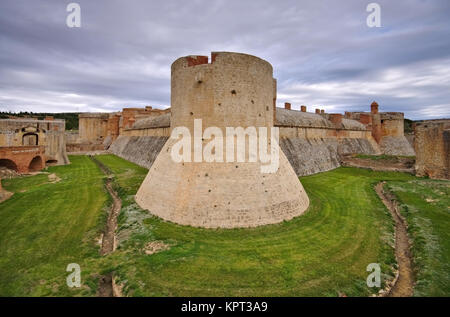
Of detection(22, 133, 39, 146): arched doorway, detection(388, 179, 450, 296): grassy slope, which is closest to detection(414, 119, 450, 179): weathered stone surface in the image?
detection(388, 179, 450, 296): grassy slope

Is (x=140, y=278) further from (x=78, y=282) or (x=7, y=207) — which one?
(x=7, y=207)

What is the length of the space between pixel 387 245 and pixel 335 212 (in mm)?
3266

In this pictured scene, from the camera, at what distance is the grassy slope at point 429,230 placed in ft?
22.0

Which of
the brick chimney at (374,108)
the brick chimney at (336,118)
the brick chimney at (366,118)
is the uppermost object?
the brick chimney at (374,108)

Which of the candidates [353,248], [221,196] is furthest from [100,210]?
[353,248]

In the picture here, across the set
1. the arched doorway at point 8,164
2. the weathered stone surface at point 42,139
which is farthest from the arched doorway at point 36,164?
the weathered stone surface at point 42,139

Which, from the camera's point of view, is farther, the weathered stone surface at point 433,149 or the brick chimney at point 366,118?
the brick chimney at point 366,118

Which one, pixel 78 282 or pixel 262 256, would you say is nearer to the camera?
pixel 78 282

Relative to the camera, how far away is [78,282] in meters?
6.51

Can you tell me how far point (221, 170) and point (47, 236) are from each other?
7665mm

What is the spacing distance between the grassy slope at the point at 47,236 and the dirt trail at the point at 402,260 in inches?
348

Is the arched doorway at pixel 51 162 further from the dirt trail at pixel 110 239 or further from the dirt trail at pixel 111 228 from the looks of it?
the dirt trail at pixel 111 228

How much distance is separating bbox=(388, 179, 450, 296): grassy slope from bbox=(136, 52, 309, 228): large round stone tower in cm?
474
